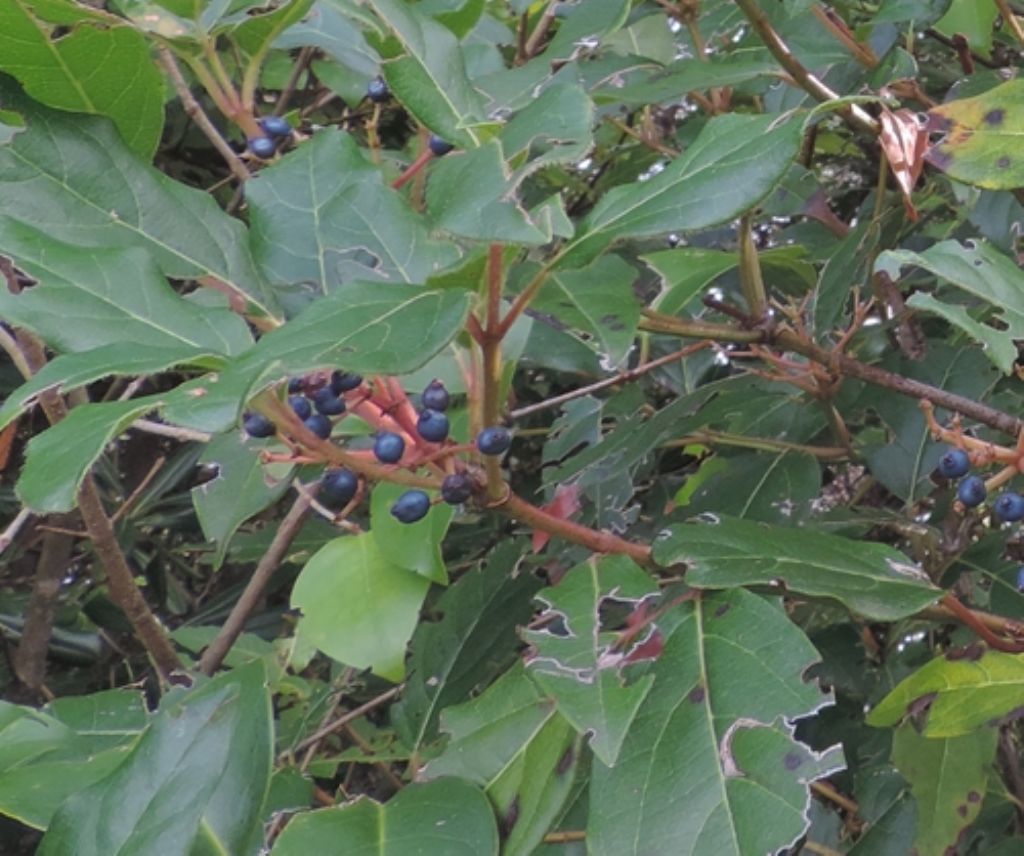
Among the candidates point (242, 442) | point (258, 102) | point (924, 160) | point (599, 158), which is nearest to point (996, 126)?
point (924, 160)

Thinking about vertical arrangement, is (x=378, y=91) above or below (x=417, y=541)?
above

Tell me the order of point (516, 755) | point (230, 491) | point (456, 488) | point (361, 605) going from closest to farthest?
Result: point (456, 488), point (516, 755), point (361, 605), point (230, 491)

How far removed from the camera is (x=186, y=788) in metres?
0.63

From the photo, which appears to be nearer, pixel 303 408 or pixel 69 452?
pixel 69 452

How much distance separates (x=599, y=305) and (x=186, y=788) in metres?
0.40

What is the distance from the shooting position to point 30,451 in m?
0.61

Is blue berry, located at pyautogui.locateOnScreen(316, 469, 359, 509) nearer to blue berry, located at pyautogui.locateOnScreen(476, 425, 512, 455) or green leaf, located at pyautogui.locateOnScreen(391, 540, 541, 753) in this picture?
blue berry, located at pyautogui.locateOnScreen(476, 425, 512, 455)

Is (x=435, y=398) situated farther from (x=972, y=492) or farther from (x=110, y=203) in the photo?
(x=972, y=492)

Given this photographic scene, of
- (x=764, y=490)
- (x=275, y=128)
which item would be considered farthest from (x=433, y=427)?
(x=764, y=490)

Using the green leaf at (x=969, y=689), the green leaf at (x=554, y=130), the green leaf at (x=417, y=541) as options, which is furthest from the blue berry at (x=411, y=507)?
the green leaf at (x=969, y=689)

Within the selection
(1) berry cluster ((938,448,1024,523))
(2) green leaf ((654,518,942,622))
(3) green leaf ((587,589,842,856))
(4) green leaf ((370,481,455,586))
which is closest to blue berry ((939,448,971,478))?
(1) berry cluster ((938,448,1024,523))

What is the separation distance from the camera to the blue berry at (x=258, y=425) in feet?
2.16

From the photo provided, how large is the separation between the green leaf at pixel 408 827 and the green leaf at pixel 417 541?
15 cm

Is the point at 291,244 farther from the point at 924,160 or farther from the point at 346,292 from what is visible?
the point at 924,160
